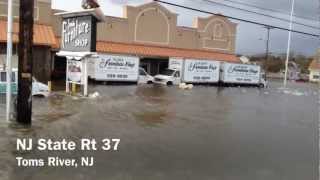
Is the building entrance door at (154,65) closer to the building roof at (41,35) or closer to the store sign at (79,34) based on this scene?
the building roof at (41,35)

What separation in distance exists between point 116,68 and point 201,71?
11.3m

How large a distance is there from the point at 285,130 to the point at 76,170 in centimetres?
1052

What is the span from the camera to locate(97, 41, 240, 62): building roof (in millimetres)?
49944

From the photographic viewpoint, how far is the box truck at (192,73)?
4909 cm

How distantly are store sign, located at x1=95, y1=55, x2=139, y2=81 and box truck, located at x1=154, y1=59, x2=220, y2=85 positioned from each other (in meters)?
3.74

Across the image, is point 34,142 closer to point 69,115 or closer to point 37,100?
point 69,115

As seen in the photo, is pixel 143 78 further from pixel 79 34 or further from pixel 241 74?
pixel 79 34

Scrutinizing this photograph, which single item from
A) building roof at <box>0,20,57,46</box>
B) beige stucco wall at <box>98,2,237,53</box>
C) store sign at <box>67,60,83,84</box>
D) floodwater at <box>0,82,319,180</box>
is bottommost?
floodwater at <box>0,82,319,180</box>

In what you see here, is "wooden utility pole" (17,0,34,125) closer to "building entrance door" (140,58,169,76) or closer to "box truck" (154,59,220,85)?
"box truck" (154,59,220,85)

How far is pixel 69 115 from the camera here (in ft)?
64.5

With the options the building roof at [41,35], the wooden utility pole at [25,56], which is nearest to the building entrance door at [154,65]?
the building roof at [41,35]

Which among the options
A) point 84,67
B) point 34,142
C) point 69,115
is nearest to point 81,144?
point 34,142

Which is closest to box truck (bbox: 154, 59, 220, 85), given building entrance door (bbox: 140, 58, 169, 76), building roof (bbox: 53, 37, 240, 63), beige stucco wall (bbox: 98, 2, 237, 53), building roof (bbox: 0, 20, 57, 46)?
building roof (bbox: 53, 37, 240, 63)

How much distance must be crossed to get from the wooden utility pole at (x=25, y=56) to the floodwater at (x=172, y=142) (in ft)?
2.76
